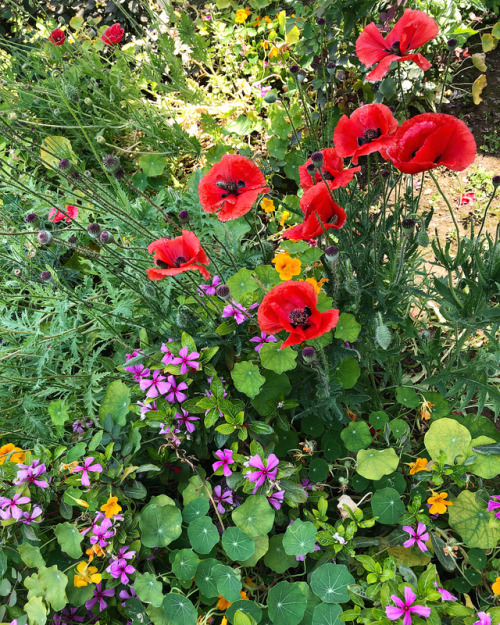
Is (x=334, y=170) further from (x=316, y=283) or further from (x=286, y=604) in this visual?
(x=286, y=604)

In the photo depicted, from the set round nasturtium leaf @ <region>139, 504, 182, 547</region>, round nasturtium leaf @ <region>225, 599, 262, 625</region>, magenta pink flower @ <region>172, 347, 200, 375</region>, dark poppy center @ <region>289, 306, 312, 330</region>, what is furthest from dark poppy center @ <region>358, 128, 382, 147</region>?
round nasturtium leaf @ <region>225, 599, 262, 625</region>

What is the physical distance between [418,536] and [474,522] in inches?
7.3

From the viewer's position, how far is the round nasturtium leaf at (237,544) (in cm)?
144

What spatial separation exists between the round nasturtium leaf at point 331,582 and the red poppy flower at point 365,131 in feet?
3.91

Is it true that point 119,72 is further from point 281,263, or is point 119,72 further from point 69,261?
point 281,263

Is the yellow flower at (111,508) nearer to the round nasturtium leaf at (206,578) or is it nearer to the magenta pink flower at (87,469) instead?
the magenta pink flower at (87,469)

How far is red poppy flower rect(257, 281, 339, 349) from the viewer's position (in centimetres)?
123

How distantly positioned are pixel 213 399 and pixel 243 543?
1.50ft

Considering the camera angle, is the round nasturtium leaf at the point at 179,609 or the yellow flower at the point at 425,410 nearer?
the round nasturtium leaf at the point at 179,609

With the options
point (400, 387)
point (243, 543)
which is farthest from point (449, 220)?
point (243, 543)

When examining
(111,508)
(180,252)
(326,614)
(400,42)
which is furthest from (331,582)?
(400,42)

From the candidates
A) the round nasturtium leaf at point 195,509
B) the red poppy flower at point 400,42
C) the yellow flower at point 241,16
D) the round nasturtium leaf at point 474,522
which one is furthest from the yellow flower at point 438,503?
the yellow flower at point 241,16

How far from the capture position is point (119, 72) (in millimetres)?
3135

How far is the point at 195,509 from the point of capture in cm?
155
